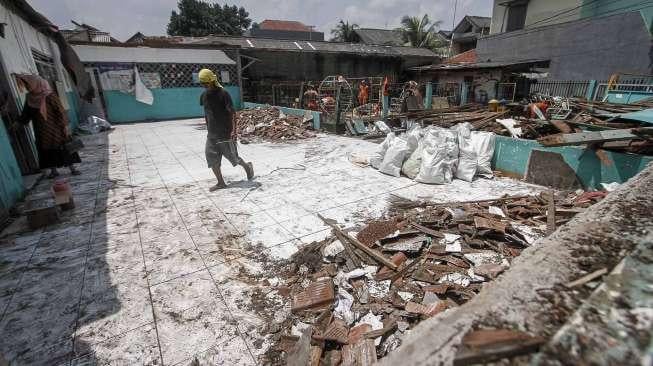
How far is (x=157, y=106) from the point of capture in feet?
46.2

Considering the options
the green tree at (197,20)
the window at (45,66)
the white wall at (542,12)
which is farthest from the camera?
the green tree at (197,20)

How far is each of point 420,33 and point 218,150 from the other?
28.4 metres

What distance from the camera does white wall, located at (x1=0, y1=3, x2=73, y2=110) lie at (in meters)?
5.81

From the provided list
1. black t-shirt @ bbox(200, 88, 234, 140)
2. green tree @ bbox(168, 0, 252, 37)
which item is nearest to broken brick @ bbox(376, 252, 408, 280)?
black t-shirt @ bbox(200, 88, 234, 140)

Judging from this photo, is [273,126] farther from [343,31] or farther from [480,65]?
[343,31]

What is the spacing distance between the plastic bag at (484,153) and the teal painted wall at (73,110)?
1240 cm

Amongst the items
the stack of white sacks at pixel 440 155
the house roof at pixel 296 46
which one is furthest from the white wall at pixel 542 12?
the stack of white sacks at pixel 440 155

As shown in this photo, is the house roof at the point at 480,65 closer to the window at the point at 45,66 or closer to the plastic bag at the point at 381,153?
the plastic bag at the point at 381,153

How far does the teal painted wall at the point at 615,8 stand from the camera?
13421mm

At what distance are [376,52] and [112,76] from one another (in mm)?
15448

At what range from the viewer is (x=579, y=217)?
198 centimetres

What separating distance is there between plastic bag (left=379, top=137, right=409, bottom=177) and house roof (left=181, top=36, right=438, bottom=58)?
1283 centimetres

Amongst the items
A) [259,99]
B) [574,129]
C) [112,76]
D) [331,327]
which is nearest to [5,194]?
[331,327]

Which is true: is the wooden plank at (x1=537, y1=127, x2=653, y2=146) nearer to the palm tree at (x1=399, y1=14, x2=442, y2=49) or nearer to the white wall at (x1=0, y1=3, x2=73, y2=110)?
the white wall at (x1=0, y1=3, x2=73, y2=110)
